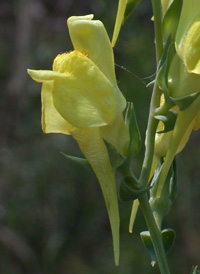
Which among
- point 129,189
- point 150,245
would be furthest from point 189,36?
point 150,245

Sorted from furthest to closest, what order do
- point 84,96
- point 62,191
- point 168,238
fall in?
point 62,191 → point 168,238 → point 84,96

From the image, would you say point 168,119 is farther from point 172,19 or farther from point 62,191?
point 62,191

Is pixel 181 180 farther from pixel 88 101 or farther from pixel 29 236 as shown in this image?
pixel 88 101

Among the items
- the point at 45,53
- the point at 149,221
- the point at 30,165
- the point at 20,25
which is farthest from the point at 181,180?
the point at 149,221

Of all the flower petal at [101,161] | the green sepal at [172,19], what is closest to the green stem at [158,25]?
the green sepal at [172,19]

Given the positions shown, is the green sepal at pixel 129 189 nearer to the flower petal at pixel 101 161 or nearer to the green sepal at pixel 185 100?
the flower petal at pixel 101 161

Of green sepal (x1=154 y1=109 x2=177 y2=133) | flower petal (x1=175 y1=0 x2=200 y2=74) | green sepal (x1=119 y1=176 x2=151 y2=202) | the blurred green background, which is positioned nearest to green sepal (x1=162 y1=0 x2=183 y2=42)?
flower petal (x1=175 y1=0 x2=200 y2=74)
